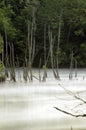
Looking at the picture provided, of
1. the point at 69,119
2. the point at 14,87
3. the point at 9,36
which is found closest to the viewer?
the point at 69,119

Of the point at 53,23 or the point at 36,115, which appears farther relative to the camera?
the point at 53,23

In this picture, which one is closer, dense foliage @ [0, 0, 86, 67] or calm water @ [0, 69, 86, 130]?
calm water @ [0, 69, 86, 130]

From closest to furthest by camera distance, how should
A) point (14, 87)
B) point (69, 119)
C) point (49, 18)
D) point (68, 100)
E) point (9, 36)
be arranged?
point (69, 119)
point (68, 100)
point (14, 87)
point (9, 36)
point (49, 18)

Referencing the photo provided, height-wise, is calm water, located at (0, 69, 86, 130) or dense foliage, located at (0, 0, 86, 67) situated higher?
calm water, located at (0, 69, 86, 130)

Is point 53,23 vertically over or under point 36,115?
under

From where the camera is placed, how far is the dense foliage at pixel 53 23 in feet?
165

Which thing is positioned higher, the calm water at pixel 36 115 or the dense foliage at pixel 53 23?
the calm water at pixel 36 115

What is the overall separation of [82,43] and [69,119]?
122ft

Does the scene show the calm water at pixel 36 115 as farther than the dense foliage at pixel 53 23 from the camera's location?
No

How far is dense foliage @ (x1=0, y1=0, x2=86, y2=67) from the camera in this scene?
165ft

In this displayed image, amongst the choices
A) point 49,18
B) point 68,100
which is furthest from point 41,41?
point 68,100

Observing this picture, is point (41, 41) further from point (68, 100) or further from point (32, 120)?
point (32, 120)

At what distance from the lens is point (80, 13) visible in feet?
172

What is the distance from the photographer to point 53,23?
167ft
